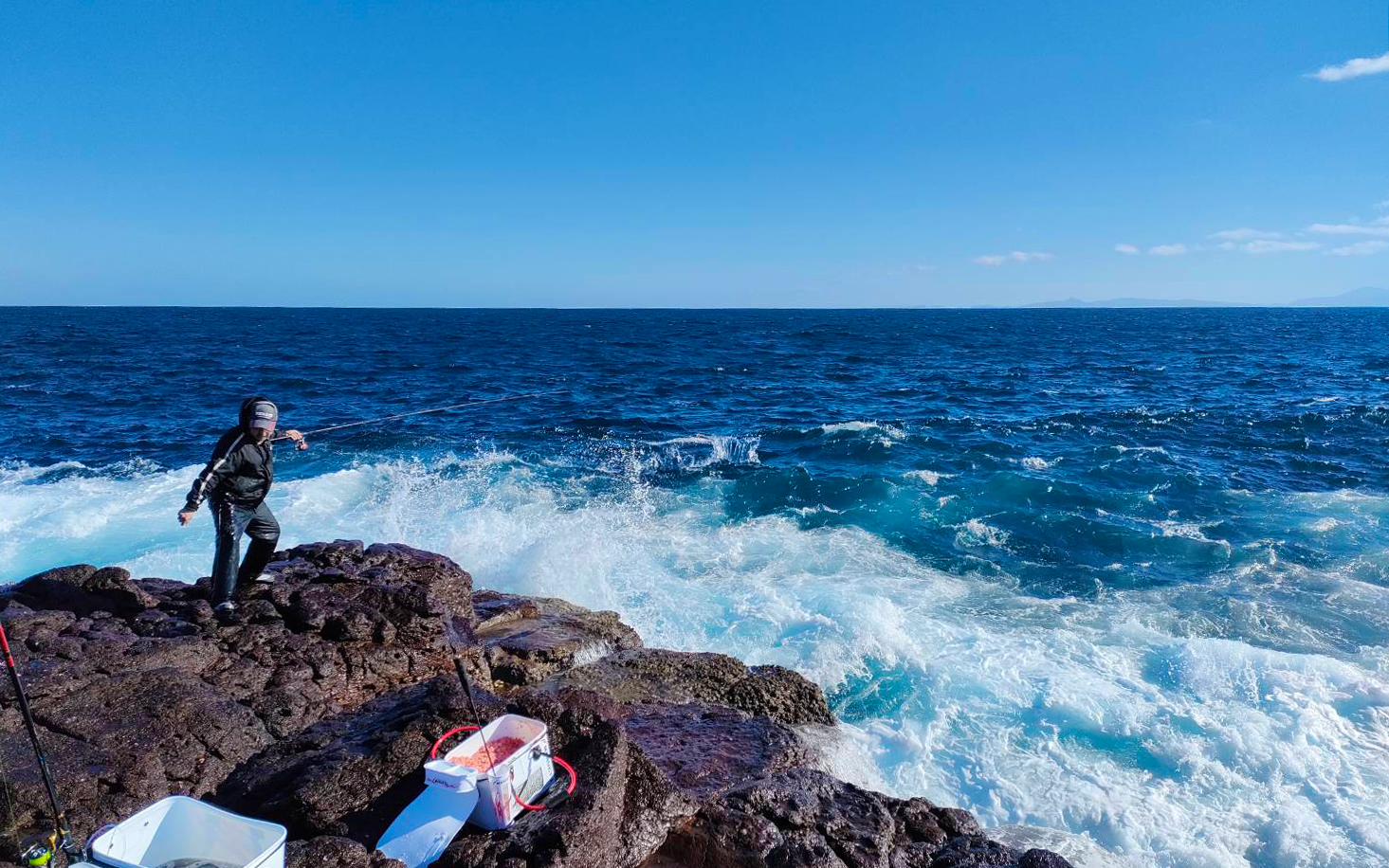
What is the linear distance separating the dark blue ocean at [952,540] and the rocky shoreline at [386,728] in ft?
4.39

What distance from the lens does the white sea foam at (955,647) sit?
18.2ft

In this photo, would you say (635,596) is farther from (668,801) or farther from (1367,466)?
(1367,466)

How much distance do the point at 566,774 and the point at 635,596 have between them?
18.2ft

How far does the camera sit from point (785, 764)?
16.7 feet

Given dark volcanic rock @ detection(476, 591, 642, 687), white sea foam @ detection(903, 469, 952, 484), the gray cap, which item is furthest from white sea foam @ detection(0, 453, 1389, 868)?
the gray cap

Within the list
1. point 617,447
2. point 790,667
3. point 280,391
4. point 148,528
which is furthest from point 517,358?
point 790,667

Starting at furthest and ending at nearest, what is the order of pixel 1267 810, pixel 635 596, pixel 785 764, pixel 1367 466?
pixel 1367 466 → pixel 635 596 → pixel 1267 810 → pixel 785 764

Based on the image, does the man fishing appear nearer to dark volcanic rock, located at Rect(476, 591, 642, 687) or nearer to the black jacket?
the black jacket


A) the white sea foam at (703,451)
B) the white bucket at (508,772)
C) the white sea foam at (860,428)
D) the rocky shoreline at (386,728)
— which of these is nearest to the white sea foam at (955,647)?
the rocky shoreline at (386,728)

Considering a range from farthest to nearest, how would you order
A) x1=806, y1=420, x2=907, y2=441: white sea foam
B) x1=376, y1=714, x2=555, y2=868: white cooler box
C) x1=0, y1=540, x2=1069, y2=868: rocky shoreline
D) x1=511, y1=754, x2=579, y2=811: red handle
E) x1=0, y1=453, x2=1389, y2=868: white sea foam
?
x1=806, y1=420, x2=907, y2=441: white sea foam < x1=0, y1=453, x2=1389, y2=868: white sea foam < x1=0, y1=540, x2=1069, y2=868: rocky shoreline < x1=511, y1=754, x2=579, y2=811: red handle < x1=376, y1=714, x2=555, y2=868: white cooler box

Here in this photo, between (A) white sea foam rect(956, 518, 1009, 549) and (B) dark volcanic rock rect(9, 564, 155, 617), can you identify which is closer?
(B) dark volcanic rock rect(9, 564, 155, 617)

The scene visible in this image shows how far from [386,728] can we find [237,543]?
2.60 m

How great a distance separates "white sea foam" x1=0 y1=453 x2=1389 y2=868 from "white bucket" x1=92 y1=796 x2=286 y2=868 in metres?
4.18

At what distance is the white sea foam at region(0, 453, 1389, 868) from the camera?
5555mm
